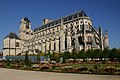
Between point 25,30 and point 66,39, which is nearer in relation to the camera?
point 66,39

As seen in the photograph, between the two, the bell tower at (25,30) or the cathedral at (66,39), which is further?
the bell tower at (25,30)

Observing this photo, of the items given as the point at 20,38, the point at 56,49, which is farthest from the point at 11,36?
the point at 56,49

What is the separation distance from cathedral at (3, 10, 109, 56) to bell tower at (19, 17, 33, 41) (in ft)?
4.20

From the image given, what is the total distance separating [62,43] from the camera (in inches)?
2539

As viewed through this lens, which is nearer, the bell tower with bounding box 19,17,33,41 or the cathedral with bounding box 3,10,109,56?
the cathedral with bounding box 3,10,109,56

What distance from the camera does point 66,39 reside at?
6694 cm

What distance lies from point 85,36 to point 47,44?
55.4 ft

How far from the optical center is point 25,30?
331ft

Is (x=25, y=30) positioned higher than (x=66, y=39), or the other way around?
(x=25, y=30)

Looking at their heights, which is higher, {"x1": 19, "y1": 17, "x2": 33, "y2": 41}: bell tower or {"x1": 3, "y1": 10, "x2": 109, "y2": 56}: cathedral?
{"x1": 19, "y1": 17, "x2": 33, "y2": 41}: bell tower

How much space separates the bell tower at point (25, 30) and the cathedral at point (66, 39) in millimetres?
1279

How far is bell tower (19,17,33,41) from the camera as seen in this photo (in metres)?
99.3

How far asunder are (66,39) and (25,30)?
40.6 m

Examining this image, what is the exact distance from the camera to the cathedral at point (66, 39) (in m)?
64.4
